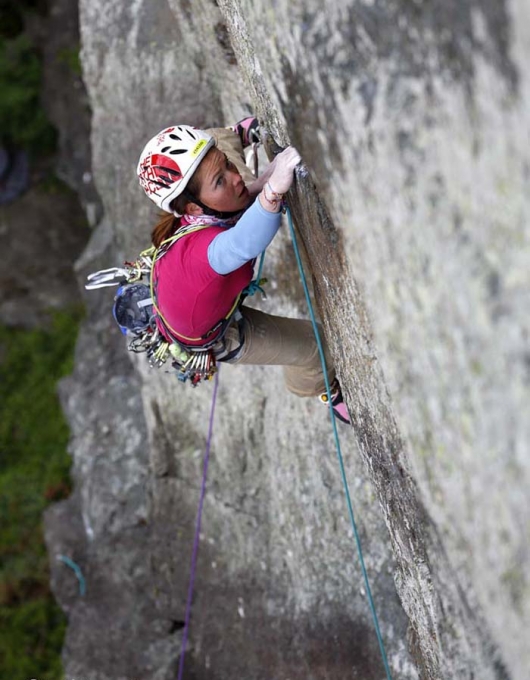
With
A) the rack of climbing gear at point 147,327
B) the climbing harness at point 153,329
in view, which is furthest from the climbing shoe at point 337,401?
the rack of climbing gear at point 147,327

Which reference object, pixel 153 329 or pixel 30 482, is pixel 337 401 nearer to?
pixel 153 329

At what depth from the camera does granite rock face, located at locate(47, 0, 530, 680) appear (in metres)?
2.02

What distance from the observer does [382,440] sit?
3529 millimetres

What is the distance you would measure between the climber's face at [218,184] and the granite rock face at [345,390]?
0.29 m

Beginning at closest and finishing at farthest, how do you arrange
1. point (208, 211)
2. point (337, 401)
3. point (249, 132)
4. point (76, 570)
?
point (208, 211), point (249, 132), point (337, 401), point (76, 570)

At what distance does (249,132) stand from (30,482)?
8.69 m

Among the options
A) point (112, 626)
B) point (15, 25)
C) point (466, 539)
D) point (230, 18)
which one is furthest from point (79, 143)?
point (466, 539)

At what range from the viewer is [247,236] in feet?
11.1

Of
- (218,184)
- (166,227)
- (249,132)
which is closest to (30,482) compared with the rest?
(249,132)

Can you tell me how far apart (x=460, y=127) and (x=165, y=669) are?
6.37 meters

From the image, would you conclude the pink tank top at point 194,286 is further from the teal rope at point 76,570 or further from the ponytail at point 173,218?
the teal rope at point 76,570

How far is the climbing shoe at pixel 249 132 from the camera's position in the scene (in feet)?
15.2

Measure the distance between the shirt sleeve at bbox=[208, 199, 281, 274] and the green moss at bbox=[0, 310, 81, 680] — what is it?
28.8 feet

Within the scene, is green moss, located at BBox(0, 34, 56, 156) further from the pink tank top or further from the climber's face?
the climber's face
